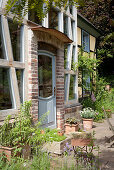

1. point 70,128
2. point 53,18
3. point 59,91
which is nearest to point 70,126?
point 70,128

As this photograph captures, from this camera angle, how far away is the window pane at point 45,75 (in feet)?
18.2

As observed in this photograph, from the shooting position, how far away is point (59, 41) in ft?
20.0

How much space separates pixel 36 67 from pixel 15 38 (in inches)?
33.9

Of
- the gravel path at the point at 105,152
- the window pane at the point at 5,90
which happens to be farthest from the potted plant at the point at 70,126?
the window pane at the point at 5,90

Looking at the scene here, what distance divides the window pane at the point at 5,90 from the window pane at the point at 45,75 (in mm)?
1199

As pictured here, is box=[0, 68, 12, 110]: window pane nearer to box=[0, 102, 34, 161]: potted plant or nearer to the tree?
box=[0, 102, 34, 161]: potted plant

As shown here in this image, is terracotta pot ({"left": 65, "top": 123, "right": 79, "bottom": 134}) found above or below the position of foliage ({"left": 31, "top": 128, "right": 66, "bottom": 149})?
below

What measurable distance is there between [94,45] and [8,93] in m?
8.07

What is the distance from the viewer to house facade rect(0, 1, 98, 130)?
4379 millimetres

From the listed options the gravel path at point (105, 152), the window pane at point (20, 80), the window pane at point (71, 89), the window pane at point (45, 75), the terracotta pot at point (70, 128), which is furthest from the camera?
the window pane at point (71, 89)

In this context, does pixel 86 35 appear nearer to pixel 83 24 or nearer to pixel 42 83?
pixel 83 24

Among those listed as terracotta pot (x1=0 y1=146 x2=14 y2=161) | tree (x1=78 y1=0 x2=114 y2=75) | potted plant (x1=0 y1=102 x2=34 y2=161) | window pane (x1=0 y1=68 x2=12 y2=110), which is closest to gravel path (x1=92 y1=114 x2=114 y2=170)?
potted plant (x1=0 y1=102 x2=34 y2=161)

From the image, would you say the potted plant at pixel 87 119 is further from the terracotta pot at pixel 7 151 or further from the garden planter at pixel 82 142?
the terracotta pot at pixel 7 151

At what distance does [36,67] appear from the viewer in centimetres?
506
